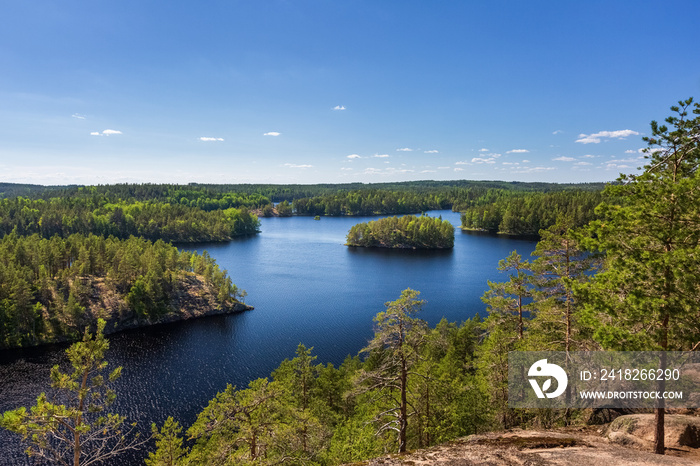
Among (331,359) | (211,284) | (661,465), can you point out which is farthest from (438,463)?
(211,284)

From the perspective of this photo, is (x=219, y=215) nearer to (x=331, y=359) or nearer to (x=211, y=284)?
(x=211, y=284)

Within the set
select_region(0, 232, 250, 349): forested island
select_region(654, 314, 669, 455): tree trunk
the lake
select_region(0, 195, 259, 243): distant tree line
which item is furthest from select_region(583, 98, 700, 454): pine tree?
select_region(0, 195, 259, 243): distant tree line

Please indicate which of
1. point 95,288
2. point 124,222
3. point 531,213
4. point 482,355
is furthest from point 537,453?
point 124,222

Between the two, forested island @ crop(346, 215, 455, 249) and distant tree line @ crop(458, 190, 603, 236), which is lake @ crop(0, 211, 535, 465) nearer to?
forested island @ crop(346, 215, 455, 249)

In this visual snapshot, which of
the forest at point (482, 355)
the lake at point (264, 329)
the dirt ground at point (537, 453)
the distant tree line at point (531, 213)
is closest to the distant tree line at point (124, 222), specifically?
the lake at point (264, 329)

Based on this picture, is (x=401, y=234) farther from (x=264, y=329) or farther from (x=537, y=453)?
(x=537, y=453)
